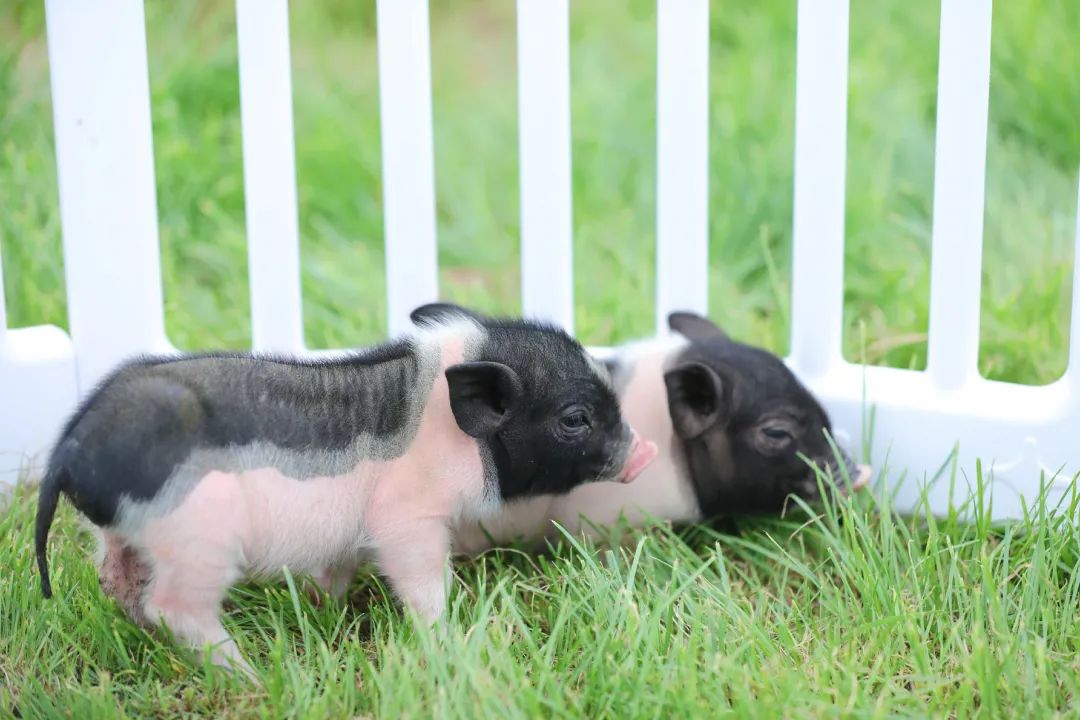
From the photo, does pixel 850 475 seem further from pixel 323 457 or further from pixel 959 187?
pixel 323 457

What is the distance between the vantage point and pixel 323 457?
298 centimetres

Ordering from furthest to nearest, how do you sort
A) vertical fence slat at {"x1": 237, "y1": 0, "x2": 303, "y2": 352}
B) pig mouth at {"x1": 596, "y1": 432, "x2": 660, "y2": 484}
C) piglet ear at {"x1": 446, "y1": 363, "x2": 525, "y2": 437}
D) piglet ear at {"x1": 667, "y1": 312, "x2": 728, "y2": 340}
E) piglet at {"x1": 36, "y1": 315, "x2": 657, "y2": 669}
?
piglet ear at {"x1": 667, "y1": 312, "x2": 728, "y2": 340} < vertical fence slat at {"x1": 237, "y1": 0, "x2": 303, "y2": 352} < pig mouth at {"x1": 596, "y1": 432, "x2": 660, "y2": 484} < piglet ear at {"x1": 446, "y1": 363, "x2": 525, "y2": 437} < piglet at {"x1": 36, "y1": 315, "x2": 657, "y2": 669}

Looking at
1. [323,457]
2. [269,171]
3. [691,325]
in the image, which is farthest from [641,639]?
[269,171]

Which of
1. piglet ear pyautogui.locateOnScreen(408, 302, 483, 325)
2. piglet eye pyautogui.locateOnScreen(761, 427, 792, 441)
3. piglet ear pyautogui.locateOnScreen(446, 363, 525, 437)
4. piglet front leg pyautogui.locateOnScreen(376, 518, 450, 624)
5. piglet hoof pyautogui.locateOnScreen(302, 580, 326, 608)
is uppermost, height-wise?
piglet ear pyautogui.locateOnScreen(408, 302, 483, 325)

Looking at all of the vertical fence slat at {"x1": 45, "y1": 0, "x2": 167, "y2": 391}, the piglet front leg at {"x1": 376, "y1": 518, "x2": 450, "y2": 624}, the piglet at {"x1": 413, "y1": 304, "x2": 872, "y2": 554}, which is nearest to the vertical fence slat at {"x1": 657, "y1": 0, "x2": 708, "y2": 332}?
the piglet at {"x1": 413, "y1": 304, "x2": 872, "y2": 554}

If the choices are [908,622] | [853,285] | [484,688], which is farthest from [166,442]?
[853,285]

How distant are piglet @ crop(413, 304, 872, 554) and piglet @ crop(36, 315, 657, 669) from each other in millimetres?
259

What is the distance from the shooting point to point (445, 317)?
3.31 metres

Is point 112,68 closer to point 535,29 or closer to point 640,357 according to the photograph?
point 535,29

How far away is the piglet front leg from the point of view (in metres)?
3.06

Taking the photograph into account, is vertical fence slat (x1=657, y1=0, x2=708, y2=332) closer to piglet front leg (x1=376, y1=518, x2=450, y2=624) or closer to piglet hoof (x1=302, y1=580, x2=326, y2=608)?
piglet front leg (x1=376, y1=518, x2=450, y2=624)

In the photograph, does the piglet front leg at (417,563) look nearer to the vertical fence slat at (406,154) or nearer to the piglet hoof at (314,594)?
the piglet hoof at (314,594)

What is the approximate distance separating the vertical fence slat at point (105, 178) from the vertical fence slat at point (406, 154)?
0.63m

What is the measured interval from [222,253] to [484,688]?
10.0ft
